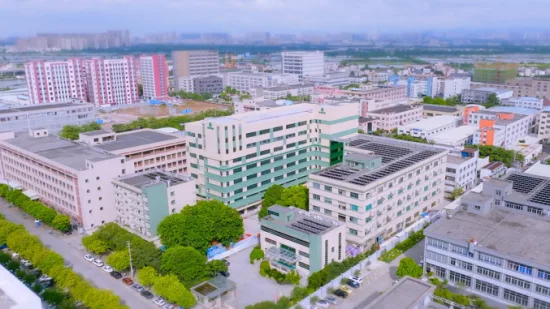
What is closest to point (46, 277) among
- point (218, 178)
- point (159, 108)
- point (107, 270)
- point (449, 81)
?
point (107, 270)

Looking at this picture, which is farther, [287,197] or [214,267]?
[287,197]

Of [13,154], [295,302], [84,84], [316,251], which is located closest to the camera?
[295,302]

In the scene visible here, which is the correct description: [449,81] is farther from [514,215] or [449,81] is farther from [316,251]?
[316,251]

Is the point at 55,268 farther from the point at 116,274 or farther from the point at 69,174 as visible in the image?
the point at 69,174

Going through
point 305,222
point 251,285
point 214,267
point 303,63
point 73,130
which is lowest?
point 251,285

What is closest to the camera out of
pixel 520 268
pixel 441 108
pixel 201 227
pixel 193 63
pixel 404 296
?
pixel 404 296

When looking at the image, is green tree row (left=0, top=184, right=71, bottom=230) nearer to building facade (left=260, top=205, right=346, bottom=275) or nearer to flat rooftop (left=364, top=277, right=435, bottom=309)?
building facade (left=260, top=205, right=346, bottom=275)

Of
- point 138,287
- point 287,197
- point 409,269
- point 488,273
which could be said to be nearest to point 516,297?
point 488,273

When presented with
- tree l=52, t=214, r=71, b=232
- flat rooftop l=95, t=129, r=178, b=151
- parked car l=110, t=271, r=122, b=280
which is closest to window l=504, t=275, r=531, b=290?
parked car l=110, t=271, r=122, b=280
